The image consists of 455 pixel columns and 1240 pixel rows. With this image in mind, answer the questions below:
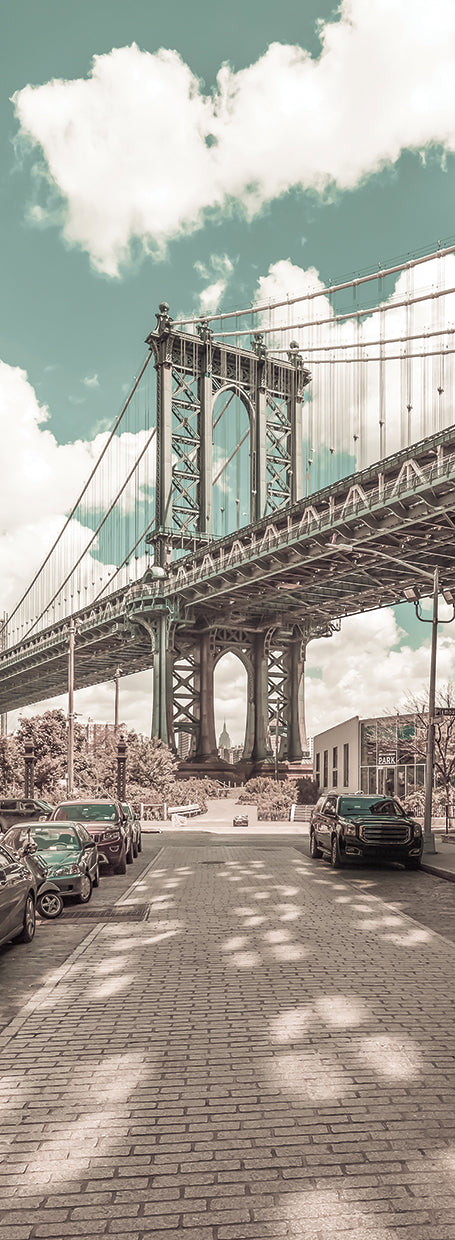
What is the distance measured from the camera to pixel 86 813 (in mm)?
20656

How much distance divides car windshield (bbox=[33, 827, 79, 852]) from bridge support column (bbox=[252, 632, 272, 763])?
54.8m

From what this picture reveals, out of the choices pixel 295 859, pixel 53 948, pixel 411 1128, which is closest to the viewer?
pixel 411 1128

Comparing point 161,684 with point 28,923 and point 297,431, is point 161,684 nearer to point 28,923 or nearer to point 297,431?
point 297,431

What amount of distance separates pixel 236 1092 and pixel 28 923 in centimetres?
589

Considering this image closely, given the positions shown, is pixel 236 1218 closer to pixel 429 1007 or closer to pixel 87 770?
pixel 429 1007

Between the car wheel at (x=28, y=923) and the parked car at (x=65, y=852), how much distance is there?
7.08 feet

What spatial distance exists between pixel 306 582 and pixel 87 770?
1723 centimetres

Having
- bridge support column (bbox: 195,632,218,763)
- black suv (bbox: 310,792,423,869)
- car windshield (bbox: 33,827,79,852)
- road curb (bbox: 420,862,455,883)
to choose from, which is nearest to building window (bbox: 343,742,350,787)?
bridge support column (bbox: 195,632,218,763)

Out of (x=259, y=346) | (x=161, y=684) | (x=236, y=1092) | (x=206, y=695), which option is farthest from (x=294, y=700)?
(x=236, y=1092)

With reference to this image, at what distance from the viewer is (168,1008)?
8.02 m

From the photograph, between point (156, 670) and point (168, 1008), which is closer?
point (168, 1008)

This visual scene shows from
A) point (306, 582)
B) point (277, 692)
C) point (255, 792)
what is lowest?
point (255, 792)

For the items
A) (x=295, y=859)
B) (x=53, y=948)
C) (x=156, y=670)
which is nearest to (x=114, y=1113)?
(x=53, y=948)

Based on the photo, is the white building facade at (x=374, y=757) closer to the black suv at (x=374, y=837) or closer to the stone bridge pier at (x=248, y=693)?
the stone bridge pier at (x=248, y=693)
